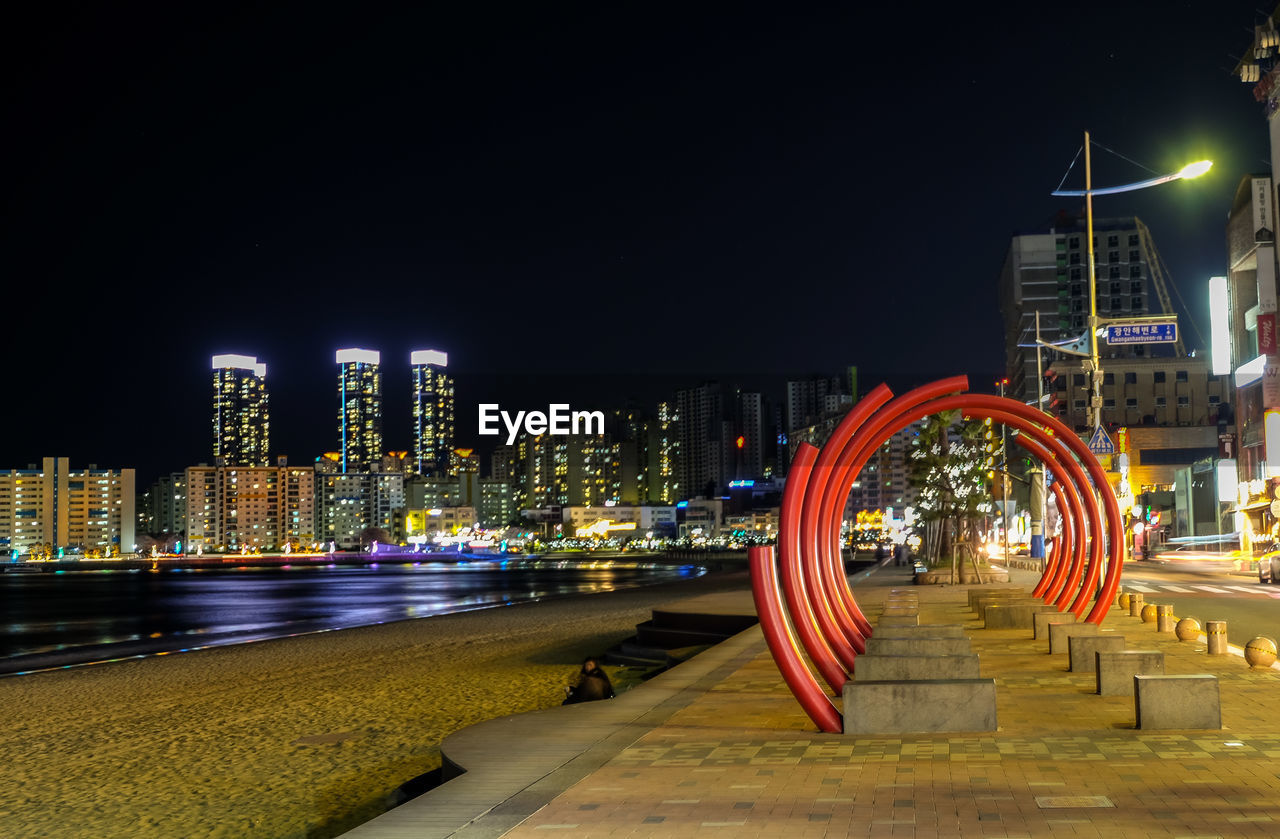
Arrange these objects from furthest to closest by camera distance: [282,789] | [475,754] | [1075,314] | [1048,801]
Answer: [1075,314] → [282,789] → [475,754] → [1048,801]

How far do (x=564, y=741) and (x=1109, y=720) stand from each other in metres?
4.24

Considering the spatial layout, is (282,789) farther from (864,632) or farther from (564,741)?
(864,632)

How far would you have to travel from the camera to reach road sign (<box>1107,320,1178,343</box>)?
86.5ft

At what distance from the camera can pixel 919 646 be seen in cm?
1038

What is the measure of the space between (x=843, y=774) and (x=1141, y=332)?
73.9ft

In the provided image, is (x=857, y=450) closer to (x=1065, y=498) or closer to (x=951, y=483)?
(x=1065, y=498)

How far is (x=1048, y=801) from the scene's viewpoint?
6.50 meters

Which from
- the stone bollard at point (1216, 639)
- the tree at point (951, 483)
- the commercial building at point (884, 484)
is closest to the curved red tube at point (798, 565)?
the stone bollard at point (1216, 639)

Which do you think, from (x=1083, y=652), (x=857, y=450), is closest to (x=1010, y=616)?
(x=1083, y=652)

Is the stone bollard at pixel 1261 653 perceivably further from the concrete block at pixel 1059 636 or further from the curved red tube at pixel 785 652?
the curved red tube at pixel 785 652

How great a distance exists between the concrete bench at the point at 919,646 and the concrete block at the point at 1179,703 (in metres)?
1.77

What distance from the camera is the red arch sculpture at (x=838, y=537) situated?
8992 mm

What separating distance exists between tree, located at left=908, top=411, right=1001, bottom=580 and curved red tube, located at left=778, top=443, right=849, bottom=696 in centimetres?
2315

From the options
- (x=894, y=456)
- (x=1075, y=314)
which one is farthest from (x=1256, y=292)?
(x=894, y=456)
